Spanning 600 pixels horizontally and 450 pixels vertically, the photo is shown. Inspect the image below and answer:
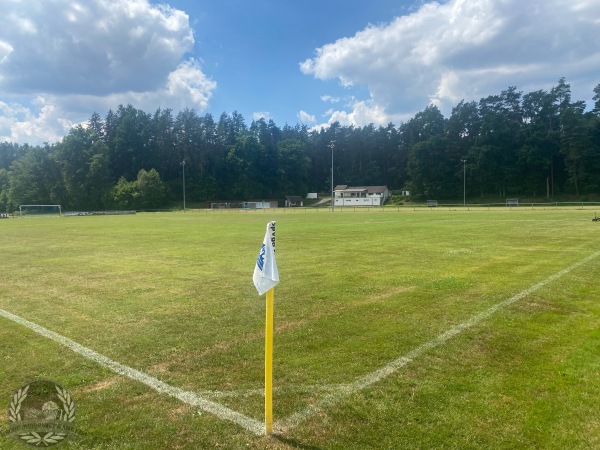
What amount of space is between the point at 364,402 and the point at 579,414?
79.6 inches

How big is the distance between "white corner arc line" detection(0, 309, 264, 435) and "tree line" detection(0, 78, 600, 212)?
3266 inches

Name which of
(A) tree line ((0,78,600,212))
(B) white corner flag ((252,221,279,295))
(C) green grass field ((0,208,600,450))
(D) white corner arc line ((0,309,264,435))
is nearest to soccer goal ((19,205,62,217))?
(A) tree line ((0,78,600,212))

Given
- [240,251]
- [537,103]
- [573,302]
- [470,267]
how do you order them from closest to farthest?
[573,302] → [470,267] → [240,251] → [537,103]

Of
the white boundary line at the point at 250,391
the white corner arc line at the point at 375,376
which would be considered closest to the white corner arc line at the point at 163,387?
the white boundary line at the point at 250,391

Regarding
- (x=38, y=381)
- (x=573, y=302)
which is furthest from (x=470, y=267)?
(x=38, y=381)

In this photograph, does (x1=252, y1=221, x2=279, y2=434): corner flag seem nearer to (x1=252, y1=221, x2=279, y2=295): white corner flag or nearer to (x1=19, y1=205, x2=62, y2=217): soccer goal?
(x1=252, y1=221, x2=279, y2=295): white corner flag

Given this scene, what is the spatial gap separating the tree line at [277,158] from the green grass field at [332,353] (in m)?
80.4

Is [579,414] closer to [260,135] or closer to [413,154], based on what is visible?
[413,154]

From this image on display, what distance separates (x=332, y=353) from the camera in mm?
5328

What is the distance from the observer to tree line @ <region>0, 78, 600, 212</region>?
298 ft

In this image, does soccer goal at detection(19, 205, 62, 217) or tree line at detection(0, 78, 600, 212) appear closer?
soccer goal at detection(19, 205, 62, 217)

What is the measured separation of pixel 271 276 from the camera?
3.59 meters

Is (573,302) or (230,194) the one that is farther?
(230,194)

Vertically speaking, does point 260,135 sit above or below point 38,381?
Answer: above
